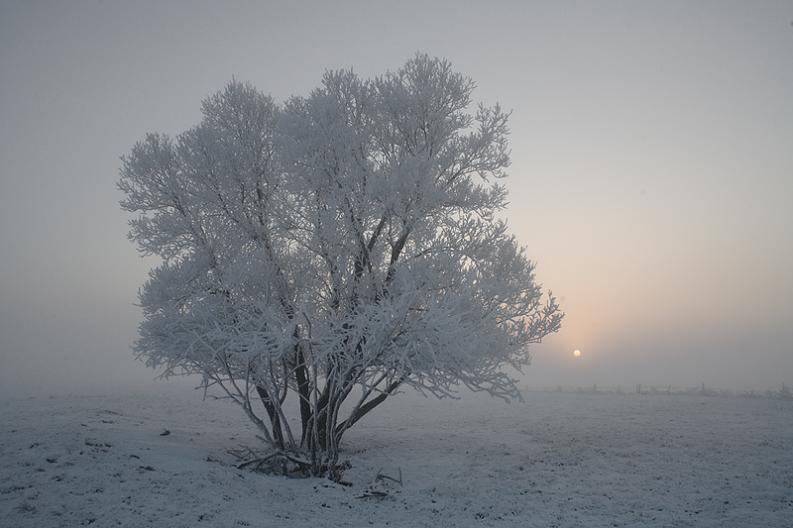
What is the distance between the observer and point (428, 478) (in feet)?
41.0

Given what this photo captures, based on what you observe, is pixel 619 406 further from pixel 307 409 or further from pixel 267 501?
pixel 267 501

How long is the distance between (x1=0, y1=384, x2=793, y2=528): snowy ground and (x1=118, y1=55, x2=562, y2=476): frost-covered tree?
2.09 metres

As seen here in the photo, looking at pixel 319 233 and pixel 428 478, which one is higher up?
pixel 319 233

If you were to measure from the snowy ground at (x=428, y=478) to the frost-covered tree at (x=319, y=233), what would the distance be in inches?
82.3

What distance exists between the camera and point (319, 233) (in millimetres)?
12602

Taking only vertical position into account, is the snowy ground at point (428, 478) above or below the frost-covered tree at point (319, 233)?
below

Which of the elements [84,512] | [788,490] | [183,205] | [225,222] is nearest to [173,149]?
[183,205]

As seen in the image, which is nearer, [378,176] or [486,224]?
[378,176]

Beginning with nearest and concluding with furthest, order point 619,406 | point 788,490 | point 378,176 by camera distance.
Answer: point 788,490, point 378,176, point 619,406

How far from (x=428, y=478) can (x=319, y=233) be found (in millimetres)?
6697

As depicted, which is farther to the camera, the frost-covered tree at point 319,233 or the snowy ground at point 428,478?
the frost-covered tree at point 319,233

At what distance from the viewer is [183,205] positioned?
14.5 m

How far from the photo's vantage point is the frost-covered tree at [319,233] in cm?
1257

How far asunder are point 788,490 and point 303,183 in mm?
13385
